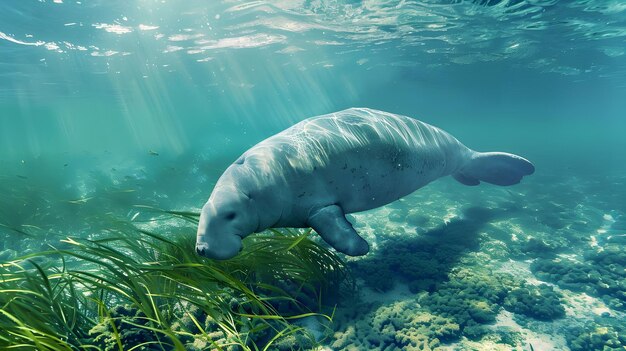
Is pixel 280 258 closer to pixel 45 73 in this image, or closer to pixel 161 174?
pixel 161 174

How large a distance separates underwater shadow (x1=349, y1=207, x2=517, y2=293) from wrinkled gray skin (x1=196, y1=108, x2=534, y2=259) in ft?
3.46

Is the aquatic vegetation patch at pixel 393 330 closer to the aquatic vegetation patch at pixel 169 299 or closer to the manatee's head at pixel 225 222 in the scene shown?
the aquatic vegetation patch at pixel 169 299

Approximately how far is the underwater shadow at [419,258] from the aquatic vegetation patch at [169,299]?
0.62 m

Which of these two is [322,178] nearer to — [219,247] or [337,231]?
[337,231]

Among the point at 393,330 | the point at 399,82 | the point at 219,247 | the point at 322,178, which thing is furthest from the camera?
the point at 399,82

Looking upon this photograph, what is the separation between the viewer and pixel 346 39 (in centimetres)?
1948

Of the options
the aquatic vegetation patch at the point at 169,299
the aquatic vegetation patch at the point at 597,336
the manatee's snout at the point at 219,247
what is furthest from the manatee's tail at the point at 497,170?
the manatee's snout at the point at 219,247

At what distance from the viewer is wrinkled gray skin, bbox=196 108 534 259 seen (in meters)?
2.97

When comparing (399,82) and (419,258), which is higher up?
(419,258)

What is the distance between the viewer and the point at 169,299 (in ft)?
10.2

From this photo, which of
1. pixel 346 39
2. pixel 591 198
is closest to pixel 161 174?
pixel 346 39

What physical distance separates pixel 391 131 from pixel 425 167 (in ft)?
3.29

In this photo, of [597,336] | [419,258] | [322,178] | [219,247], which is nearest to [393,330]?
[322,178]

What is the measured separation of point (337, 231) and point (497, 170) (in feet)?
17.5
